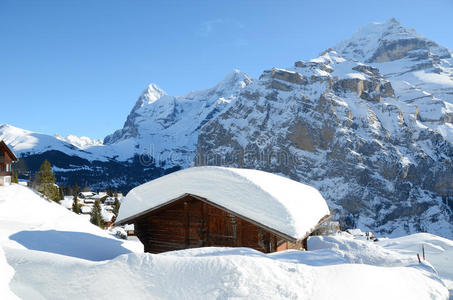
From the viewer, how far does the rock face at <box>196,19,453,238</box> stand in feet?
463

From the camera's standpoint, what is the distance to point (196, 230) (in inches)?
412

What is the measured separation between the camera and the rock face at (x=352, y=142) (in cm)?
14112

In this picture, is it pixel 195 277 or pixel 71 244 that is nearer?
pixel 195 277

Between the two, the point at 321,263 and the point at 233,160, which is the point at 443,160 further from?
the point at 321,263

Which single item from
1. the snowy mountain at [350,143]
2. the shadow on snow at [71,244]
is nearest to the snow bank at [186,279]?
the shadow on snow at [71,244]

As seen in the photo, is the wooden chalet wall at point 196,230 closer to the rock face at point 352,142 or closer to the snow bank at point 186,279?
the snow bank at point 186,279

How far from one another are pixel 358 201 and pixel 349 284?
5970 inches

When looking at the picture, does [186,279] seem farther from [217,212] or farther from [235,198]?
[217,212]

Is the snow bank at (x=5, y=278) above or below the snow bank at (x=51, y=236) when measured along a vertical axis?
above

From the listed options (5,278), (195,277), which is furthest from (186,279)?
(5,278)

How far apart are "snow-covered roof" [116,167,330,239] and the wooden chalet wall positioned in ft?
2.28

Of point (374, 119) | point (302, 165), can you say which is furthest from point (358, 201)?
point (374, 119)

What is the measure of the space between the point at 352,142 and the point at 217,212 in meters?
160

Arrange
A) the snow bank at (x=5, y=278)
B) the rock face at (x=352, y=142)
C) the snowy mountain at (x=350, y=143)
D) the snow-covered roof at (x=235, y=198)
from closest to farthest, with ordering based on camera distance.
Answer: the snow bank at (x=5, y=278), the snow-covered roof at (x=235, y=198), the rock face at (x=352, y=142), the snowy mountain at (x=350, y=143)
